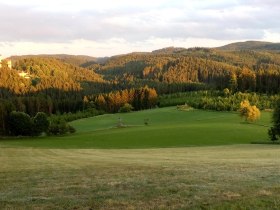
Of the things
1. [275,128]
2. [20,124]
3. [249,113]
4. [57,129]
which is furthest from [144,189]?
[249,113]

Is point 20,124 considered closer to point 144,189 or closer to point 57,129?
point 57,129

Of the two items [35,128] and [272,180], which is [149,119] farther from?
[272,180]

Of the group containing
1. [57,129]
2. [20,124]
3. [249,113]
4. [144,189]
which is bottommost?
[57,129]

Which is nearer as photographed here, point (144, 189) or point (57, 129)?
point (144, 189)

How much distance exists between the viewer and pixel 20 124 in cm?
11012

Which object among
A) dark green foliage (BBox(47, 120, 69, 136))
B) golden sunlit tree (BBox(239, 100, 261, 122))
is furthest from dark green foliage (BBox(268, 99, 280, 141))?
dark green foliage (BBox(47, 120, 69, 136))

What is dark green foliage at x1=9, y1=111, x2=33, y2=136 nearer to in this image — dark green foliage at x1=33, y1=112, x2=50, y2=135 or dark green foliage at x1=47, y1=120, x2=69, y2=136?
dark green foliage at x1=33, y1=112, x2=50, y2=135

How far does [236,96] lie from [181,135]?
87297mm

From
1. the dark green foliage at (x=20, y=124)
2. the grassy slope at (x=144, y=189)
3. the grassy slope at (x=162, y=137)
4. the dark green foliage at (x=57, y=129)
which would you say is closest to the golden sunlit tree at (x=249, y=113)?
the grassy slope at (x=162, y=137)

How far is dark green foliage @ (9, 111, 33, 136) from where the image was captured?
109688mm

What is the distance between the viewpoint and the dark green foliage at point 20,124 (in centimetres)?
10969

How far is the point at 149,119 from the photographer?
14612 centimetres

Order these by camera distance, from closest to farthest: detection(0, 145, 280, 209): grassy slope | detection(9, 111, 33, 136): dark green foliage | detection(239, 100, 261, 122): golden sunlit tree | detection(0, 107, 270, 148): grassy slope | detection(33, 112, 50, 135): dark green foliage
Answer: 1. detection(0, 145, 280, 209): grassy slope
2. detection(0, 107, 270, 148): grassy slope
3. detection(33, 112, 50, 135): dark green foliage
4. detection(9, 111, 33, 136): dark green foliage
5. detection(239, 100, 261, 122): golden sunlit tree

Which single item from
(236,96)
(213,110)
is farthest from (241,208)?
(236,96)
